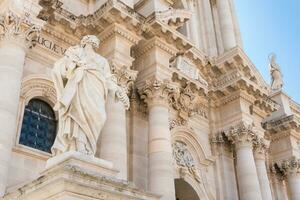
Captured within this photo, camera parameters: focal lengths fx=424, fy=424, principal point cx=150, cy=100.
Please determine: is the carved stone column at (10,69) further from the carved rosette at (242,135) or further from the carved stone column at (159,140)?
the carved rosette at (242,135)

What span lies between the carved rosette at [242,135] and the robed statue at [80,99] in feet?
32.3

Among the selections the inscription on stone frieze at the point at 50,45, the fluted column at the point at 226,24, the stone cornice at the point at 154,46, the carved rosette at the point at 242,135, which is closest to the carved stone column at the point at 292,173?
the carved rosette at the point at 242,135

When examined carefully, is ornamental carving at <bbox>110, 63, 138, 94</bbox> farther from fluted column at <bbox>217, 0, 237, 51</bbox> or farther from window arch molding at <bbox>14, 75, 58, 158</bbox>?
fluted column at <bbox>217, 0, 237, 51</bbox>

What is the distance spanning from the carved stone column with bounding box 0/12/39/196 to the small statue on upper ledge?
15.8 meters

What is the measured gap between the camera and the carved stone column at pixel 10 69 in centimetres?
909

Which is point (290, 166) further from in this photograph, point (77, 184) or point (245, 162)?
point (77, 184)

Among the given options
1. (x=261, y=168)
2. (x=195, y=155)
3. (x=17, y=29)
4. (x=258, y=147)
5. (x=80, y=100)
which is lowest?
(x=80, y=100)

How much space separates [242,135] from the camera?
52.8 feet

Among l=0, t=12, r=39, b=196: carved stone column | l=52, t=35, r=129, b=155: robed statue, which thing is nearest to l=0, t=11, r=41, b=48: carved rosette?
l=0, t=12, r=39, b=196: carved stone column

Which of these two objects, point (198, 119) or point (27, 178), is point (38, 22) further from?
point (198, 119)

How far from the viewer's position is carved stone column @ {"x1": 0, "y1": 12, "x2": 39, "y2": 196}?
9.09m

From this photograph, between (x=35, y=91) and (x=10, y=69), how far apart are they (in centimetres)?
193

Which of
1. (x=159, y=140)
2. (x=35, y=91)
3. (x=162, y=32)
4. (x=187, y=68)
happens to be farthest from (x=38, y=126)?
(x=187, y=68)

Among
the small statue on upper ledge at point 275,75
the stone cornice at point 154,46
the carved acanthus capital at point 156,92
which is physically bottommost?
the carved acanthus capital at point 156,92
